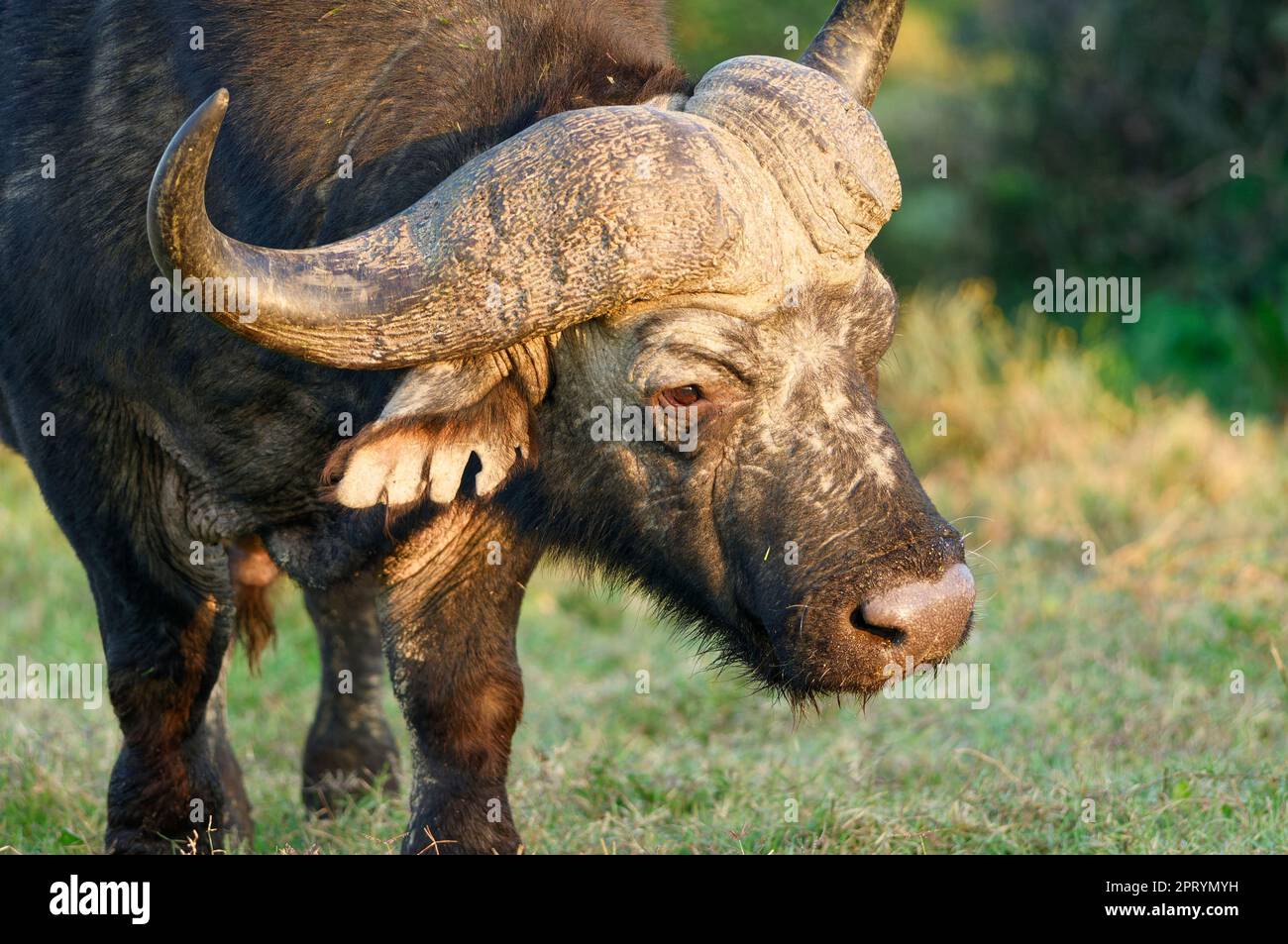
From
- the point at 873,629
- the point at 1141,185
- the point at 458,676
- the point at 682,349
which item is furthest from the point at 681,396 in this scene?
the point at 1141,185

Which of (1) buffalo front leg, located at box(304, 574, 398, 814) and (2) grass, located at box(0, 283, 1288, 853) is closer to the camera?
(2) grass, located at box(0, 283, 1288, 853)

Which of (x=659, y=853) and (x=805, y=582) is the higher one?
(x=805, y=582)

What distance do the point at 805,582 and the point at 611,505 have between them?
0.59 meters

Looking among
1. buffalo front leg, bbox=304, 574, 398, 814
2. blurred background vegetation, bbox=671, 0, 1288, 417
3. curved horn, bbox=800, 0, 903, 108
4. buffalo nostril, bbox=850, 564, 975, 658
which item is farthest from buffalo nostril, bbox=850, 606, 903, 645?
blurred background vegetation, bbox=671, 0, 1288, 417

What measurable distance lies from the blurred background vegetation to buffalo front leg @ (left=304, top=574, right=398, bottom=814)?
6.63 m

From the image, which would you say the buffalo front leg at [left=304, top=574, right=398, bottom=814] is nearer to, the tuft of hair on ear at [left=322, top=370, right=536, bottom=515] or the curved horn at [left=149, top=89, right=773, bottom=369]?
the tuft of hair on ear at [left=322, top=370, right=536, bottom=515]

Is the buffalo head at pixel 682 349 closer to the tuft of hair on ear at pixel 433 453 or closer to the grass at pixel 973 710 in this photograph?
the tuft of hair on ear at pixel 433 453

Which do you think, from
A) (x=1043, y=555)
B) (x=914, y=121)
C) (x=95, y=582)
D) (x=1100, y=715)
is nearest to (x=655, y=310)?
(x=95, y=582)

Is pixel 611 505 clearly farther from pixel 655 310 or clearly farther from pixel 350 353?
pixel 350 353

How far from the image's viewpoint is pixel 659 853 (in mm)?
4574

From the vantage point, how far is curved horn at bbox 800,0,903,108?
4520mm

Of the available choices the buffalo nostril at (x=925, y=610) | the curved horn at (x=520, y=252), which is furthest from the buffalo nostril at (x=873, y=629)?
the curved horn at (x=520, y=252)

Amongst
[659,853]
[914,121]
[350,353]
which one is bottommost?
[659,853]

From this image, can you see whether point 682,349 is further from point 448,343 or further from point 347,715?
point 347,715
